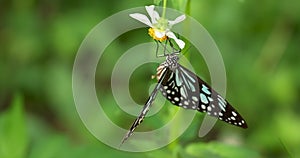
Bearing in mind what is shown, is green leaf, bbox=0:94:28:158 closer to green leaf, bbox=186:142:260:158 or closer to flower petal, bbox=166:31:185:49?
green leaf, bbox=186:142:260:158

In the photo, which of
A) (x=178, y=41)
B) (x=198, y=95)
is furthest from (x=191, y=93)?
(x=178, y=41)

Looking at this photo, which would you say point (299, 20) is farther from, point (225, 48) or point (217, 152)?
point (217, 152)

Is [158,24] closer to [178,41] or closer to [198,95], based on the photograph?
[178,41]

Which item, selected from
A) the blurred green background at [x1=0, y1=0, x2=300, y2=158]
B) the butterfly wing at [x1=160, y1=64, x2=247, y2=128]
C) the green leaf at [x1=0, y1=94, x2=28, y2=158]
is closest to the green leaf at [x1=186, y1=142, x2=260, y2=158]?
the butterfly wing at [x1=160, y1=64, x2=247, y2=128]

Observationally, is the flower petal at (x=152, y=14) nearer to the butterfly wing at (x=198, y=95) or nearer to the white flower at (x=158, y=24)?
the white flower at (x=158, y=24)

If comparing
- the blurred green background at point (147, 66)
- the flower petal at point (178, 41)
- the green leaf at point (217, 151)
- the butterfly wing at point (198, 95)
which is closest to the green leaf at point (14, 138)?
the green leaf at point (217, 151)

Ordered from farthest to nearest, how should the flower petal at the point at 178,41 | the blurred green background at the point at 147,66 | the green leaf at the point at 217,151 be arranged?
the blurred green background at the point at 147,66
the green leaf at the point at 217,151
the flower petal at the point at 178,41
